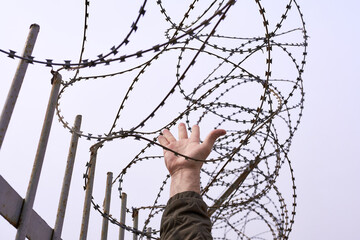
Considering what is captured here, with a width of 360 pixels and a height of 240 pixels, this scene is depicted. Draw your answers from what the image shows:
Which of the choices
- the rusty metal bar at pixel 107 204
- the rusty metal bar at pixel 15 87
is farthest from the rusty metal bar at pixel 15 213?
the rusty metal bar at pixel 107 204

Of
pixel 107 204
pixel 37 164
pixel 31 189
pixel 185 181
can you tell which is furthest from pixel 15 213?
pixel 107 204

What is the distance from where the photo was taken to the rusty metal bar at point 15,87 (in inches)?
84.5

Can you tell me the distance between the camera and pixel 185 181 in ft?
6.01

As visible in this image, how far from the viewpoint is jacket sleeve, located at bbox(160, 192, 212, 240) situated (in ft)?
5.13

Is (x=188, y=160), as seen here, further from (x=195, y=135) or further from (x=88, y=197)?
(x=88, y=197)

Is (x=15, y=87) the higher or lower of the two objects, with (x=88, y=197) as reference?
lower

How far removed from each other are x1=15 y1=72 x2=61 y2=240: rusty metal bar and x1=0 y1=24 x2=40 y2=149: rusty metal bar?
15.2 inches

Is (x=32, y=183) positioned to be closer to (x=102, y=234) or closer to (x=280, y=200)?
(x=102, y=234)

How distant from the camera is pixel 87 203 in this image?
11.9 ft

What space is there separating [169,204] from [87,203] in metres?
2.09

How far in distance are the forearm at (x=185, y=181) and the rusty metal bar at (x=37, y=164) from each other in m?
0.96

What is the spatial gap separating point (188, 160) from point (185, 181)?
0.35 feet

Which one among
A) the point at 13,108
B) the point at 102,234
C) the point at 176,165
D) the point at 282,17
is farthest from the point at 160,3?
the point at 102,234

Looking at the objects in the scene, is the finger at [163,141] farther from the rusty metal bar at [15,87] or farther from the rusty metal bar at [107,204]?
the rusty metal bar at [107,204]
